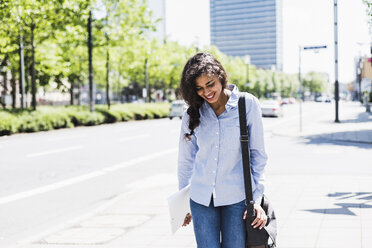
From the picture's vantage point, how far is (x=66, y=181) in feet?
30.7

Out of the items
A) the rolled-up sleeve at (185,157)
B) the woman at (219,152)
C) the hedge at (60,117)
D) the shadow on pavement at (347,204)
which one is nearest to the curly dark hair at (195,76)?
the woman at (219,152)

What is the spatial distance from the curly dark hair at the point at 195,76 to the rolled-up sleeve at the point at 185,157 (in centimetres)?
11

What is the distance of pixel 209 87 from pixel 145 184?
6566 millimetres

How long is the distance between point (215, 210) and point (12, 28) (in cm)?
Result: 2542

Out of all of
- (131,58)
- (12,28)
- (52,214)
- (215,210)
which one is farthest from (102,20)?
(215,210)

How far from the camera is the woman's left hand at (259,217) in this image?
2531 millimetres

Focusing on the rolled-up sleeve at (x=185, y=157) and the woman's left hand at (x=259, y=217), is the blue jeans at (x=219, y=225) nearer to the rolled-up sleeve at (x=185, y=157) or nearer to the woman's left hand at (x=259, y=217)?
the woman's left hand at (x=259, y=217)

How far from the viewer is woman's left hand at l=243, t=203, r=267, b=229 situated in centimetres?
253

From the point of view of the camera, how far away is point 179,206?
2.85m

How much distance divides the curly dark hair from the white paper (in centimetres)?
41

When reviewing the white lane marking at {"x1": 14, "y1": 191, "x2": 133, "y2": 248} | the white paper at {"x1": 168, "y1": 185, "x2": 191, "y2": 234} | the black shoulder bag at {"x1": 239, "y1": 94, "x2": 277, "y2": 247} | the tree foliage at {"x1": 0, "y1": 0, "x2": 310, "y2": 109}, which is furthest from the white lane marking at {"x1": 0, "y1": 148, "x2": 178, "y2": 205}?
the tree foliage at {"x1": 0, "y1": 0, "x2": 310, "y2": 109}

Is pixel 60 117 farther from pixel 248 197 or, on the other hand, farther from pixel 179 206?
pixel 248 197

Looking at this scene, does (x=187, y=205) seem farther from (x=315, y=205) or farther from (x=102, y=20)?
(x=102, y=20)

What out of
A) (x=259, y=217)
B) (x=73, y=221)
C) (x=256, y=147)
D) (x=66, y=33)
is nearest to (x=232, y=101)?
(x=256, y=147)
